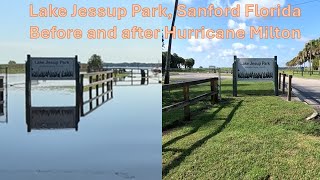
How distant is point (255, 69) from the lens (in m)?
9.75

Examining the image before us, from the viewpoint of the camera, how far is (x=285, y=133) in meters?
4.60

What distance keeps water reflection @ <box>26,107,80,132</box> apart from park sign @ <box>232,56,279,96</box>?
16.9ft

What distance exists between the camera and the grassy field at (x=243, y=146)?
3.41 m

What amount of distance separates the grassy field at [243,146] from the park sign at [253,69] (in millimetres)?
3610

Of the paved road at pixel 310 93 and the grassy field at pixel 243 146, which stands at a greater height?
the paved road at pixel 310 93

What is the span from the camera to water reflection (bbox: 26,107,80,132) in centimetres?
488

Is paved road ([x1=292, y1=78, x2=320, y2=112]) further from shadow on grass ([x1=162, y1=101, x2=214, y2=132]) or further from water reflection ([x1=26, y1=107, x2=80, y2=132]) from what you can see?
water reflection ([x1=26, y1=107, x2=80, y2=132])

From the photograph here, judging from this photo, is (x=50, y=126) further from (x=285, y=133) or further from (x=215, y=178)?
(x=285, y=133)

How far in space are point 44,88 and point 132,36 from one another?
250 centimetres

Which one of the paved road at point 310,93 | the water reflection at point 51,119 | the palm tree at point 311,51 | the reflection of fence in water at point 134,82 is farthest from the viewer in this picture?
the palm tree at point 311,51

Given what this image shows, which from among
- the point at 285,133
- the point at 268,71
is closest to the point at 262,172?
the point at 285,133

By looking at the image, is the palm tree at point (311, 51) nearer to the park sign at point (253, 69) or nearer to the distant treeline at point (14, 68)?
the park sign at point (253, 69)

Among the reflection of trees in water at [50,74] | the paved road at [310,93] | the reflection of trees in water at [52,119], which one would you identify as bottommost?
the reflection of trees in water at [52,119]

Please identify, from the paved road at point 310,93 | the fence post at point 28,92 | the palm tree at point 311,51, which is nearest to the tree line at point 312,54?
the palm tree at point 311,51
